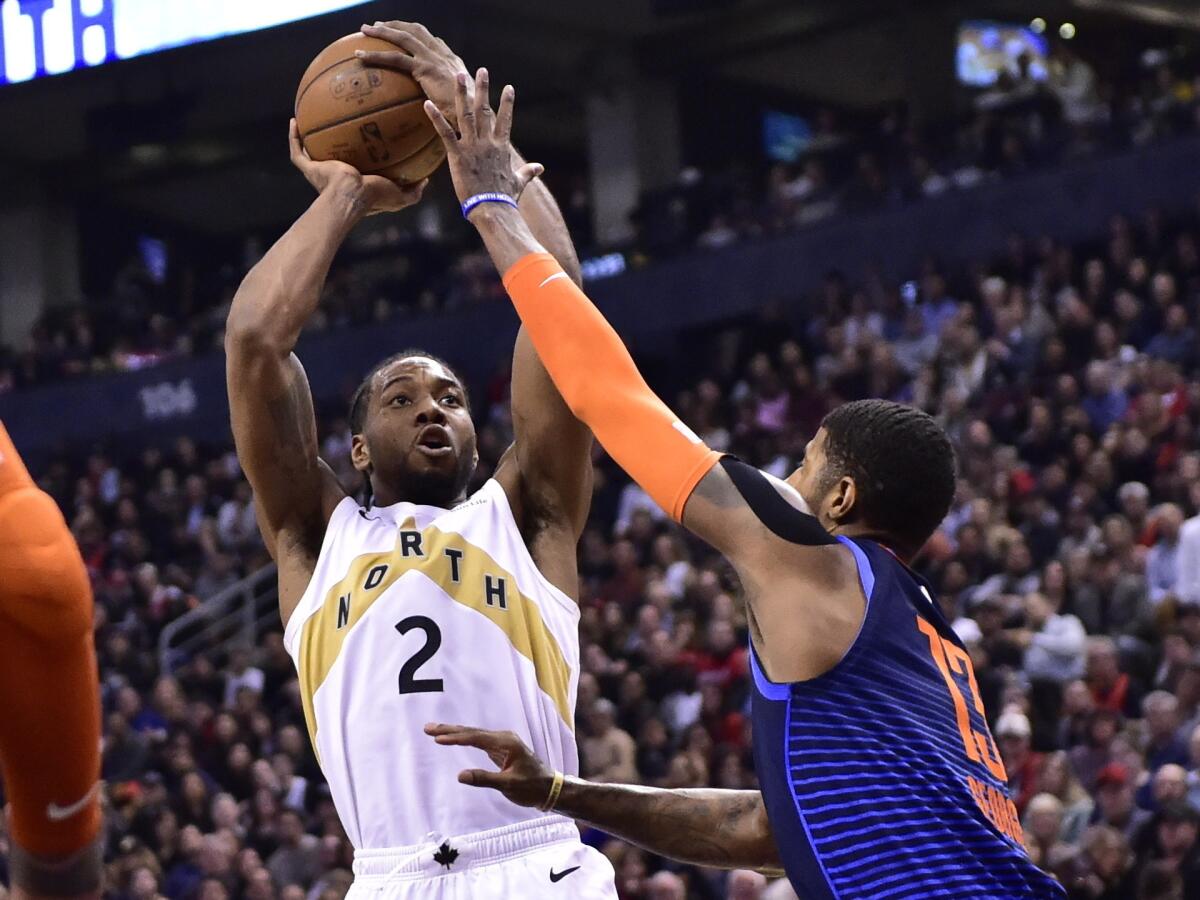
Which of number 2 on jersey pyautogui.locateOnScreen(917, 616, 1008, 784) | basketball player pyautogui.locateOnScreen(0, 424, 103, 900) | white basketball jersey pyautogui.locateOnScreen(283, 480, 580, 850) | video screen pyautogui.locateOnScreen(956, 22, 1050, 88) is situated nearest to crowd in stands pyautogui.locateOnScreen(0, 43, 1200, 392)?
video screen pyautogui.locateOnScreen(956, 22, 1050, 88)

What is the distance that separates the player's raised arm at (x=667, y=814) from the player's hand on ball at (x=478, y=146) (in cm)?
111

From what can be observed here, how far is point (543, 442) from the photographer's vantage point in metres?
4.27

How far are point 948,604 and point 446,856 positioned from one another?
677 cm

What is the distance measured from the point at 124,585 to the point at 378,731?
13251 mm

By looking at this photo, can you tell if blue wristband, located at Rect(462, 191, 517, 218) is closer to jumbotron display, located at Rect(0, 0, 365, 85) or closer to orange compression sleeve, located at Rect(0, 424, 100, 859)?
orange compression sleeve, located at Rect(0, 424, 100, 859)

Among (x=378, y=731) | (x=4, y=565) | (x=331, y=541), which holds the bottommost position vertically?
(x=378, y=731)

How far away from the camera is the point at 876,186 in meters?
16.3

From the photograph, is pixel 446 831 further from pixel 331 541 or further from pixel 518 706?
pixel 331 541

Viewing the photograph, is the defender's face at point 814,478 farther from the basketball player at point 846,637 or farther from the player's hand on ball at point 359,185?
the player's hand on ball at point 359,185

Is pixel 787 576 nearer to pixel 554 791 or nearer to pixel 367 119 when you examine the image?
pixel 554 791

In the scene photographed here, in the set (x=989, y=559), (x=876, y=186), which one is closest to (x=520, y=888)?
(x=989, y=559)

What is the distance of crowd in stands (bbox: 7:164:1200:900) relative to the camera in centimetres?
863

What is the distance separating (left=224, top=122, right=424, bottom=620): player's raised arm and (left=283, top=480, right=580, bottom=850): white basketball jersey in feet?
0.40

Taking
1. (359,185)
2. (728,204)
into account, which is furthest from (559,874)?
(728,204)
